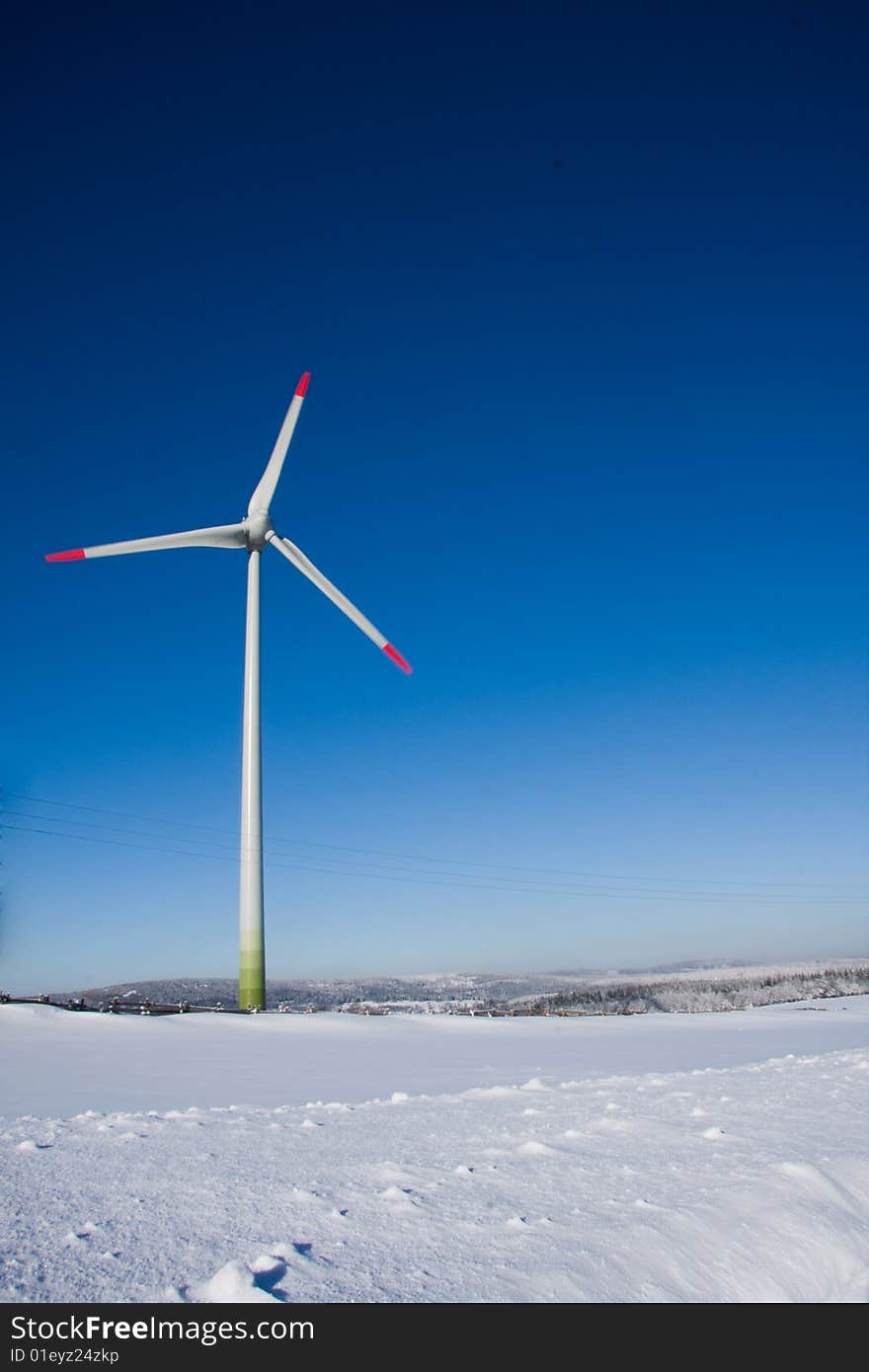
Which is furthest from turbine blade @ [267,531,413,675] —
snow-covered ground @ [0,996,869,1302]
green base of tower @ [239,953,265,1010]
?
snow-covered ground @ [0,996,869,1302]

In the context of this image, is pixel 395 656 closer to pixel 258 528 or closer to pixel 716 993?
pixel 258 528

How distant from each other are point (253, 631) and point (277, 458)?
407 inches

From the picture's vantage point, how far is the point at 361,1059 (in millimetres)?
20875

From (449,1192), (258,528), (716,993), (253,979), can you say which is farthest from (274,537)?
(716,993)

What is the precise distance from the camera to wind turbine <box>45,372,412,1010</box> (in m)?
39.2

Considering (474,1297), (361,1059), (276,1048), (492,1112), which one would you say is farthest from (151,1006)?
(474,1297)

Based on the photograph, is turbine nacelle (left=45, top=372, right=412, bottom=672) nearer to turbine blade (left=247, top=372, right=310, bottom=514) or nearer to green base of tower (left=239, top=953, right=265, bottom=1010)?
turbine blade (left=247, top=372, right=310, bottom=514)

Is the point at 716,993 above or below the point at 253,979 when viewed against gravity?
below

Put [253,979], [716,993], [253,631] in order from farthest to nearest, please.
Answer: [716,993]
[253,631]
[253,979]

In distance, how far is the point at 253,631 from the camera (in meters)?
42.8

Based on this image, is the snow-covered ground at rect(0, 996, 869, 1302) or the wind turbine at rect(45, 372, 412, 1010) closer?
the snow-covered ground at rect(0, 996, 869, 1302)

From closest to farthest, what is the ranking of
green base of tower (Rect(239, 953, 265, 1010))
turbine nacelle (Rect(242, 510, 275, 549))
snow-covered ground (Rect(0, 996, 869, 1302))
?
snow-covered ground (Rect(0, 996, 869, 1302)), green base of tower (Rect(239, 953, 265, 1010)), turbine nacelle (Rect(242, 510, 275, 549))

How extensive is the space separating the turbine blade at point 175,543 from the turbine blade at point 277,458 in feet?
6.47
